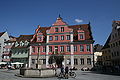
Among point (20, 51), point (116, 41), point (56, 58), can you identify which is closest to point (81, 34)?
point (56, 58)

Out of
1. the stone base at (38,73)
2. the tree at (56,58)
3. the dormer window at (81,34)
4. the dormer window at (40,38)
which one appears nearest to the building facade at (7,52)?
the dormer window at (40,38)

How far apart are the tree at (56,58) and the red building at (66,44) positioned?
3.14ft

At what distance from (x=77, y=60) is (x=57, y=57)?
607 centimetres

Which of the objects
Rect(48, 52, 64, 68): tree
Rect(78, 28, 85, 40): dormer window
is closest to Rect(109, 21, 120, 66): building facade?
Rect(78, 28, 85, 40): dormer window

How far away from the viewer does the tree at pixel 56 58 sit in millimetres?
39875

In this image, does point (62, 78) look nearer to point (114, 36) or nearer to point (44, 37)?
point (44, 37)

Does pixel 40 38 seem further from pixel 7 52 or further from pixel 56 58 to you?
pixel 7 52

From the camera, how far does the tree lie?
3988 cm

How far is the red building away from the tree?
37.6 inches

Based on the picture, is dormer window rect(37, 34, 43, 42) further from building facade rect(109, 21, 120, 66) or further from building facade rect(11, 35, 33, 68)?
building facade rect(109, 21, 120, 66)

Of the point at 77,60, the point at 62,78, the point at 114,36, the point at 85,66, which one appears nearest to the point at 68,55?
the point at 77,60

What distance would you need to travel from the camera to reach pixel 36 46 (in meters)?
44.3

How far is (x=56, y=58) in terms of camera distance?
4022 cm

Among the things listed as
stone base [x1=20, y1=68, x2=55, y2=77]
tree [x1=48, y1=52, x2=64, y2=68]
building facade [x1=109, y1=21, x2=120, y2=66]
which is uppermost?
building facade [x1=109, y1=21, x2=120, y2=66]
